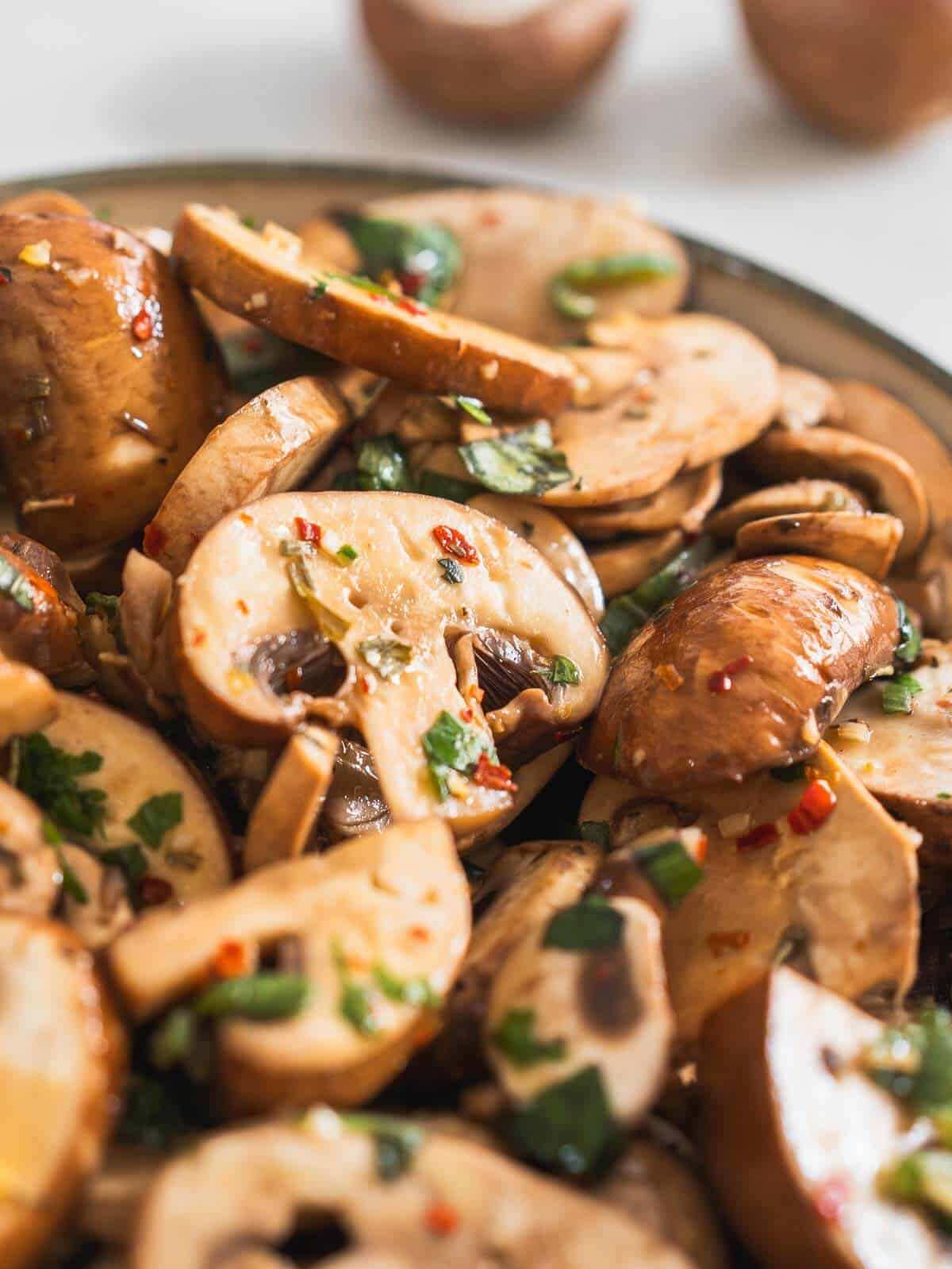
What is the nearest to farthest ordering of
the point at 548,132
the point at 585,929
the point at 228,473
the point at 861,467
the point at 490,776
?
1. the point at 585,929
2. the point at 490,776
3. the point at 228,473
4. the point at 861,467
5. the point at 548,132

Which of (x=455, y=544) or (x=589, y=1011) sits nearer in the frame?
(x=589, y=1011)

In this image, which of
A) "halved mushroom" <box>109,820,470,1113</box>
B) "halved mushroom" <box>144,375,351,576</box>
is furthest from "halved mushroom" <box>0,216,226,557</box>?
"halved mushroom" <box>109,820,470,1113</box>

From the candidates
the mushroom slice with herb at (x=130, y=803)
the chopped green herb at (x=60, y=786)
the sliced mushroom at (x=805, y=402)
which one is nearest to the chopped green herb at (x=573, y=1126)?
the mushroom slice with herb at (x=130, y=803)

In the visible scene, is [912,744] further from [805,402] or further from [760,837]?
[805,402]

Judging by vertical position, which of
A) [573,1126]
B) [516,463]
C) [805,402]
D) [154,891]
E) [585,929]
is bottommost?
[154,891]

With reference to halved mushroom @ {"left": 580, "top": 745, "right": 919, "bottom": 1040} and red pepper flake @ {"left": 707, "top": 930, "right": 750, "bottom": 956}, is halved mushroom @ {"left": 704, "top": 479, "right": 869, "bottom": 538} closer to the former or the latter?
halved mushroom @ {"left": 580, "top": 745, "right": 919, "bottom": 1040}

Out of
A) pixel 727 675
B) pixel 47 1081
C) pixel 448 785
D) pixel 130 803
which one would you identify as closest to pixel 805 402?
pixel 727 675
